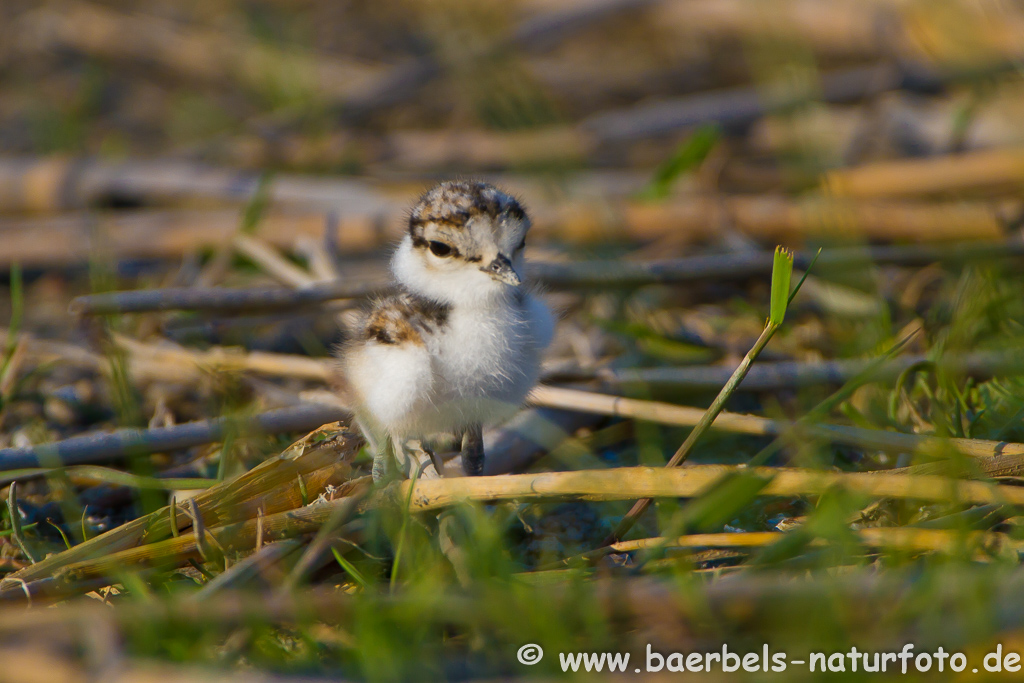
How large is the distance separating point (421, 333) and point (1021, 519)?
59.6 inches

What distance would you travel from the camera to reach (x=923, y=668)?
1.52 metres

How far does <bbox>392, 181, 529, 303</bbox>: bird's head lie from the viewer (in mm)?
2328

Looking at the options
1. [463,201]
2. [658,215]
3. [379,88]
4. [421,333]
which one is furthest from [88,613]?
[379,88]

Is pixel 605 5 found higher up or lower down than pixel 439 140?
higher up

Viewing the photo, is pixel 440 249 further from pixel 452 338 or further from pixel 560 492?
pixel 560 492

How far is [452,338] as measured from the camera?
2.27 meters

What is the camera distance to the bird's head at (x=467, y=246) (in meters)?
2.33

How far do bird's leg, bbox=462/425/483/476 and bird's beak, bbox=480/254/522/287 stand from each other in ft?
1.45

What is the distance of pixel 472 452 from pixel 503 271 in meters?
0.54

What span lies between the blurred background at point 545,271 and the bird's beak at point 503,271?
66 centimetres

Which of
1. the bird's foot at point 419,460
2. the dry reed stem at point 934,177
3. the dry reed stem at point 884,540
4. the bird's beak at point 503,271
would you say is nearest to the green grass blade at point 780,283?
the dry reed stem at point 884,540

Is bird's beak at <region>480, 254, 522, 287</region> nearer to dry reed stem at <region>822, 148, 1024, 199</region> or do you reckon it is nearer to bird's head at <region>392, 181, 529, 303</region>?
bird's head at <region>392, 181, 529, 303</region>

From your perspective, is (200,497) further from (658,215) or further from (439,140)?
(439,140)

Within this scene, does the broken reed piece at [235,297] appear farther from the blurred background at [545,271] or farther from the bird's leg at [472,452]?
A: the bird's leg at [472,452]
